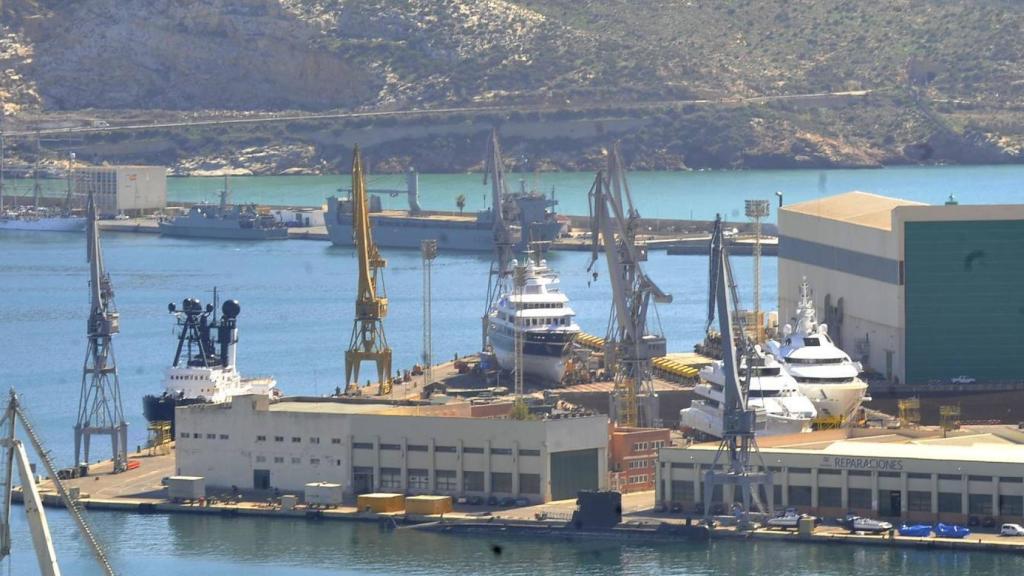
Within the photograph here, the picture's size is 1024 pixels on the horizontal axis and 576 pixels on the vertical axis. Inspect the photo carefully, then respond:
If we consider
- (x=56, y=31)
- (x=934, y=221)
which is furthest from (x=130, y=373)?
(x=56, y=31)

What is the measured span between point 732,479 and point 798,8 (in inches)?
5622

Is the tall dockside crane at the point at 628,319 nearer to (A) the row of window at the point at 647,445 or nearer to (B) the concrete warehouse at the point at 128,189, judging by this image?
(A) the row of window at the point at 647,445

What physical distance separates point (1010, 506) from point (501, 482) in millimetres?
8961

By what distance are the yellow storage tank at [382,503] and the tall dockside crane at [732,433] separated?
→ 5.38 m

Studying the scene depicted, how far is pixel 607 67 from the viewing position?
18475 cm

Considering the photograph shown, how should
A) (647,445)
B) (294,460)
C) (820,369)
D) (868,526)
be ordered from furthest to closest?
1. (820,369)
2. (647,445)
3. (294,460)
4. (868,526)

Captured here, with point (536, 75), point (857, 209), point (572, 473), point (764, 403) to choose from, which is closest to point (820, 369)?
point (764, 403)

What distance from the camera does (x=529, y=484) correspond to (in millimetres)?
59812

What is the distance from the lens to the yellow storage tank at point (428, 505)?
2322 inches

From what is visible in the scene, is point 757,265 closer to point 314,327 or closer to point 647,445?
point 647,445

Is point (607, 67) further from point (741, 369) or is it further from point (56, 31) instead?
point (741, 369)

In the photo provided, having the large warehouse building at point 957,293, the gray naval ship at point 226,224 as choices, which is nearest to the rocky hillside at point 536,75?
the gray naval ship at point 226,224

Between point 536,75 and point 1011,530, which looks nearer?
point 1011,530

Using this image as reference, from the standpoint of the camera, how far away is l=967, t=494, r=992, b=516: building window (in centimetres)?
5716
